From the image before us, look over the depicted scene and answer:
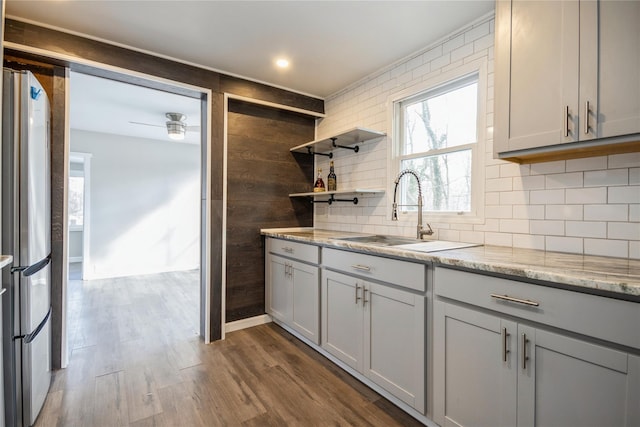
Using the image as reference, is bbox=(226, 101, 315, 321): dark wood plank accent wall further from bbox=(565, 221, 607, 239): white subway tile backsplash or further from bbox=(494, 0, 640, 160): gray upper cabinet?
bbox=(565, 221, 607, 239): white subway tile backsplash

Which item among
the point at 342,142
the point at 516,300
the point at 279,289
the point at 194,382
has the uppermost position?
the point at 342,142

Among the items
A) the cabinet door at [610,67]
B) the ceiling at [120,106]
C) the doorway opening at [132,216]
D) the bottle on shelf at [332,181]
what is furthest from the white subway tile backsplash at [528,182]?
the ceiling at [120,106]

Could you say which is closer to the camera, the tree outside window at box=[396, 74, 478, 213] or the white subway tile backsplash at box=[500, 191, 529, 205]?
the white subway tile backsplash at box=[500, 191, 529, 205]

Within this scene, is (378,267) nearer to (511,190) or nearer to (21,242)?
(511,190)

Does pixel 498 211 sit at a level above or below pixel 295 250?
above

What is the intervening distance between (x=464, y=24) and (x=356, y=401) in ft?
8.18

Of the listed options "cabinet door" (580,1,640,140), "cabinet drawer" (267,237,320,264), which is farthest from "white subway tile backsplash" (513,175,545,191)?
"cabinet drawer" (267,237,320,264)

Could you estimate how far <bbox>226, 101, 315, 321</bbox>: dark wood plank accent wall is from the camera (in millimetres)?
2924

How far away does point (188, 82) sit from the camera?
2.60 m

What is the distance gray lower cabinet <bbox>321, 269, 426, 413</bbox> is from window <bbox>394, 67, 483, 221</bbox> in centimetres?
83

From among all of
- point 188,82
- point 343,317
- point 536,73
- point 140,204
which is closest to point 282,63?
point 188,82

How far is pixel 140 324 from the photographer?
3082 mm

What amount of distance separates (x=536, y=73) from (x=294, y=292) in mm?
2181

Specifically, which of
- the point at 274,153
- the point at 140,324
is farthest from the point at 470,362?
the point at 140,324
